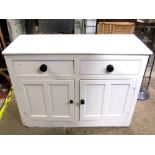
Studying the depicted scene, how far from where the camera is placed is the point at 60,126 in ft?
5.03

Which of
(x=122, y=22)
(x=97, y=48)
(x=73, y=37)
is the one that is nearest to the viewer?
(x=97, y=48)

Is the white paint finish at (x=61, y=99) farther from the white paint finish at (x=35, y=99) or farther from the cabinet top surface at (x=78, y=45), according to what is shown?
the cabinet top surface at (x=78, y=45)

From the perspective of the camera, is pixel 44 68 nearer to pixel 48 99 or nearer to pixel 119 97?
pixel 48 99

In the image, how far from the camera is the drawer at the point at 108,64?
1.14 meters

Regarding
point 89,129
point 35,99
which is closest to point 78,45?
point 35,99

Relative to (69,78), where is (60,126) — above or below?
below

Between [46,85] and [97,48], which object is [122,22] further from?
[46,85]

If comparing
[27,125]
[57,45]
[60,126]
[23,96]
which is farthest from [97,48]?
[27,125]

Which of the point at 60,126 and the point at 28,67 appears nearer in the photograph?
the point at 28,67

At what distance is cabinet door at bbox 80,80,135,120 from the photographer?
4.09 ft

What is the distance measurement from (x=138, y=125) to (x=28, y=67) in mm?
1184

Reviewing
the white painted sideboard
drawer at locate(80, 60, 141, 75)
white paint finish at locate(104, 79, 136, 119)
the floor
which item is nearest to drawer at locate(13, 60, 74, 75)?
the white painted sideboard

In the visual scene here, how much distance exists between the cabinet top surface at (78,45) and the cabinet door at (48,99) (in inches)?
10.0

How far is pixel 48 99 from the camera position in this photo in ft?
4.35
